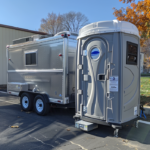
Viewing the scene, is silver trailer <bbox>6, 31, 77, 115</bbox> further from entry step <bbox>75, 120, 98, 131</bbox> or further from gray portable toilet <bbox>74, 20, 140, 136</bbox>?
entry step <bbox>75, 120, 98, 131</bbox>

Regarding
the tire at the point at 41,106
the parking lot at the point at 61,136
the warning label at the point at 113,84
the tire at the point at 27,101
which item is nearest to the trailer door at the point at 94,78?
the warning label at the point at 113,84

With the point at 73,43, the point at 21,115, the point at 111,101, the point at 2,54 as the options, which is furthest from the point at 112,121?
the point at 2,54

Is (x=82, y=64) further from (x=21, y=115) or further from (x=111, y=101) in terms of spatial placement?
(x=21, y=115)

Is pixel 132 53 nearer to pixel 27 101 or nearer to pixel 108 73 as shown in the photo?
pixel 108 73

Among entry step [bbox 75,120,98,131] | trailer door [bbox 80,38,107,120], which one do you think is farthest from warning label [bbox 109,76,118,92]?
entry step [bbox 75,120,98,131]

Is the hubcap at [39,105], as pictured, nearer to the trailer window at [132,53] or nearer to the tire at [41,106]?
the tire at [41,106]

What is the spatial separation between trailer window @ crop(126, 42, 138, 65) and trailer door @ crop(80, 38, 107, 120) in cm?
66

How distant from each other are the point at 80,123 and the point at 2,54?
1462 centimetres

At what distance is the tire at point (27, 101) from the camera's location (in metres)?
7.61

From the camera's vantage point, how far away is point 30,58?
7621 millimetres

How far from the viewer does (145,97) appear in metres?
8.52

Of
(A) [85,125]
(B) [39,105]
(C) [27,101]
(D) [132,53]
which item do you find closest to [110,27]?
(D) [132,53]

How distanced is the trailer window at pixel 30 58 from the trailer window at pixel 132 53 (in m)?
4.03

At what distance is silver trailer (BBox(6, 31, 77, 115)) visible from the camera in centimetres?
635
